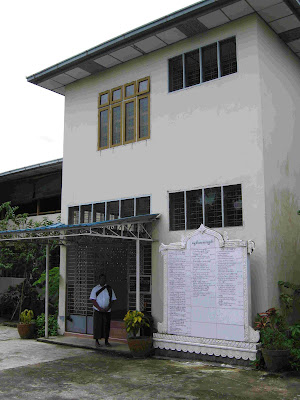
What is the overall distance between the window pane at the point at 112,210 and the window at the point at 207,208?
180 cm

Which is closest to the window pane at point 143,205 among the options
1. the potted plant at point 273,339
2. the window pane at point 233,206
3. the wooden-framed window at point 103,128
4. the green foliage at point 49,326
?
the wooden-framed window at point 103,128

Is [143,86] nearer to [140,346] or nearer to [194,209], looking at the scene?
[194,209]

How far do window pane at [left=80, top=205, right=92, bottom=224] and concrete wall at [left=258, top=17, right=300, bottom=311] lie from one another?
17.6 feet

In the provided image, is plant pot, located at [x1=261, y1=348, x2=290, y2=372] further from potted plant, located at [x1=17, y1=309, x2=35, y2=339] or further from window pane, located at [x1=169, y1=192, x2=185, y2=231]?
potted plant, located at [x1=17, y1=309, x2=35, y2=339]

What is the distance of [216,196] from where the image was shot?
33.0 ft

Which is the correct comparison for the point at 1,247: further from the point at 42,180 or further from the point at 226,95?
the point at 226,95

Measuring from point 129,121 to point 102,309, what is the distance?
16.7 feet

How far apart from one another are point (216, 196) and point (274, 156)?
5.34ft

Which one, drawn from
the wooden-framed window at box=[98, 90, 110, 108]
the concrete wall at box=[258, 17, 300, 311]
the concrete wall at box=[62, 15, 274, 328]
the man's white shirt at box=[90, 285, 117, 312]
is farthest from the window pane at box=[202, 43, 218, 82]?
the man's white shirt at box=[90, 285, 117, 312]

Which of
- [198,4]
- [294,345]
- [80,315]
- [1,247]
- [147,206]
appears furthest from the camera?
[1,247]

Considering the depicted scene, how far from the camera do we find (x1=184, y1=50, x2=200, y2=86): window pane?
35.7ft

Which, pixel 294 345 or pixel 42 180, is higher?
pixel 42 180

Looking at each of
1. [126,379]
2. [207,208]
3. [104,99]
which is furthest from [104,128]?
[126,379]

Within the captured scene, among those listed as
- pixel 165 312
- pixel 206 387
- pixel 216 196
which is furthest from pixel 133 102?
pixel 206 387
